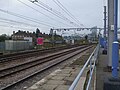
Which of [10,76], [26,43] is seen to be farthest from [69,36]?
[10,76]

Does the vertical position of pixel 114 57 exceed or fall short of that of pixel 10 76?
it exceeds it

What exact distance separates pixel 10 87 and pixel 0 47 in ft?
136

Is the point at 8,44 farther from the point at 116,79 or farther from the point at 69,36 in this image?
the point at 69,36

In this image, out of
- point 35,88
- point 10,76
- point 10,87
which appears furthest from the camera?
point 10,76

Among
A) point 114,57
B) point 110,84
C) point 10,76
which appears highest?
point 114,57

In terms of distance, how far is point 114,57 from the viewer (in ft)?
23.0

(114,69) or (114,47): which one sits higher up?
(114,47)

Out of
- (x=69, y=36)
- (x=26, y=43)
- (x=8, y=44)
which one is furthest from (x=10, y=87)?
(x=69, y=36)

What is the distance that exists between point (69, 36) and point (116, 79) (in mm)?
131673

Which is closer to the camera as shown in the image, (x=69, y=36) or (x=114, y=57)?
(x=114, y=57)

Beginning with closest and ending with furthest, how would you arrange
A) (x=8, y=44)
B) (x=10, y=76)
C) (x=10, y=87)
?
(x=10, y=87) → (x=10, y=76) → (x=8, y=44)

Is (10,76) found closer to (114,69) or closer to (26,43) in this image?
(114,69)

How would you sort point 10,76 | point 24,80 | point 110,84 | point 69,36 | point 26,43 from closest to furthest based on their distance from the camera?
point 110,84
point 24,80
point 10,76
point 26,43
point 69,36

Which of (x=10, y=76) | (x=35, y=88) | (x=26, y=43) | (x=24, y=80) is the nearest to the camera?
(x=35, y=88)
